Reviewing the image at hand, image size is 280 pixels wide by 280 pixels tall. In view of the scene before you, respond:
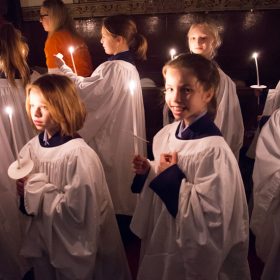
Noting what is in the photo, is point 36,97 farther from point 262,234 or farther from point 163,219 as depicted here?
point 262,234

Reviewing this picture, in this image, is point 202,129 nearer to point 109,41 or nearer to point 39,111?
point 39,111

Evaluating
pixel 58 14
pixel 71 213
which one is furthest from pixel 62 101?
pixel 58 14

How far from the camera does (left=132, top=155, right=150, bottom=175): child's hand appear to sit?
5.71ft

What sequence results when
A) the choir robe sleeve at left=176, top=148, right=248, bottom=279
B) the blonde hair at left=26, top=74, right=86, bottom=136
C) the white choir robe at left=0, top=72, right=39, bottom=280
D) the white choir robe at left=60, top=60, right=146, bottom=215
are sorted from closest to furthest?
the choir robe sleeve at left=176, top=148, right=248, bottom=279
the blonde hair at left=26, top=74, right=86, bottom=136
the white choir robe at left=0, top=72, right=39, bottom=280
the white choir robe at left=60, top=60, right=146, bottom=215

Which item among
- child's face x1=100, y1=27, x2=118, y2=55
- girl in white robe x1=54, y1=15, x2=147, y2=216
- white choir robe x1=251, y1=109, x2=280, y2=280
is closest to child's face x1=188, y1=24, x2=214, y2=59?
girl in white robe x1=54, y1=15, x2=147, y2=216

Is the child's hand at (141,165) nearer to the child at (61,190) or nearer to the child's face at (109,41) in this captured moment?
the child at (61,190)

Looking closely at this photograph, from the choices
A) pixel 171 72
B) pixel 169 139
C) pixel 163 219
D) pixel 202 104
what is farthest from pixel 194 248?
pixel 171 72

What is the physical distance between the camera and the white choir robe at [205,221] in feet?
5.03

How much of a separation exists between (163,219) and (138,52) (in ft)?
6.10

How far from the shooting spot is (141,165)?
1767 mm

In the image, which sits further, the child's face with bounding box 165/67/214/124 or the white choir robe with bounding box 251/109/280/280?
the white choir robe with bounding box 251/109/280/280

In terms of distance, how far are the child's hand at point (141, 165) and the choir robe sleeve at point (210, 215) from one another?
249 mm

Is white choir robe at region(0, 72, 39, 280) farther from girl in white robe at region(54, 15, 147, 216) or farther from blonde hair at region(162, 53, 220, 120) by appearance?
blonde hair at region(162, 53, 220, 120)

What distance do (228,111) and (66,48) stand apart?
193 centimetres
